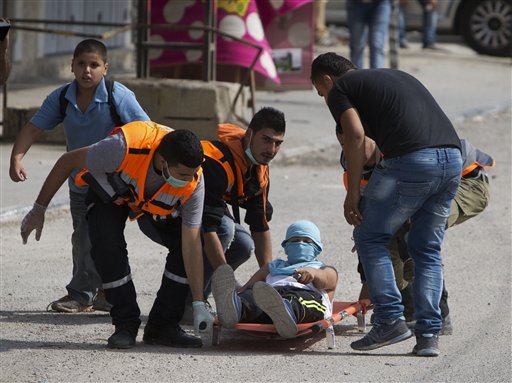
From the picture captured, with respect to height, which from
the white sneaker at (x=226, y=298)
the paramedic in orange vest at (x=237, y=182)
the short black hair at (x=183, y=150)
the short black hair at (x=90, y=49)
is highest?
the short black hair at (x=90, y=49)

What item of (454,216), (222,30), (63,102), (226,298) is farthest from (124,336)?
(222,30)

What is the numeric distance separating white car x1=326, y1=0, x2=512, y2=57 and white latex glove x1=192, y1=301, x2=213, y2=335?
16974 millimetres

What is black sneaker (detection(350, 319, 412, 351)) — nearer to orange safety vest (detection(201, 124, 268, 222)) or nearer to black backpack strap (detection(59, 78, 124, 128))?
orange safety vest (detection(201, 124, 268, 222))

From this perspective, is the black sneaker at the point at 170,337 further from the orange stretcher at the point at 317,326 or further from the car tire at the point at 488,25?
the car tire at the point at 488,25

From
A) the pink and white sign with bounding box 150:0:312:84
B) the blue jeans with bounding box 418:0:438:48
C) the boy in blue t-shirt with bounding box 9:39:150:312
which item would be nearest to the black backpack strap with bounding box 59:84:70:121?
the boy in blue t-shirt with bounding box 9:39:150:312

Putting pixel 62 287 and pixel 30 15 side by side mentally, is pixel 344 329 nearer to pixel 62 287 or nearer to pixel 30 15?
pixel 62 287

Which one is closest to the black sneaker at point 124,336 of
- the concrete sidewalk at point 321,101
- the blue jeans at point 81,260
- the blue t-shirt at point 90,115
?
the blue jeans at point 81,260

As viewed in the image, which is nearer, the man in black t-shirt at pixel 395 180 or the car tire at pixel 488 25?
the man in black t-shirt at pixel 395 180

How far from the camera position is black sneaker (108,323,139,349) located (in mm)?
5883

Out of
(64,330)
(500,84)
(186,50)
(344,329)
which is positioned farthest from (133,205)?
(500,84)

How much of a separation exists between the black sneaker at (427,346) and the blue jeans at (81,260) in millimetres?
1843

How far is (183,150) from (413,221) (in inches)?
49.8

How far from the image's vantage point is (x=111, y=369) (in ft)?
18.2

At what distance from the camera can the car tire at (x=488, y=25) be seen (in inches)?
861
